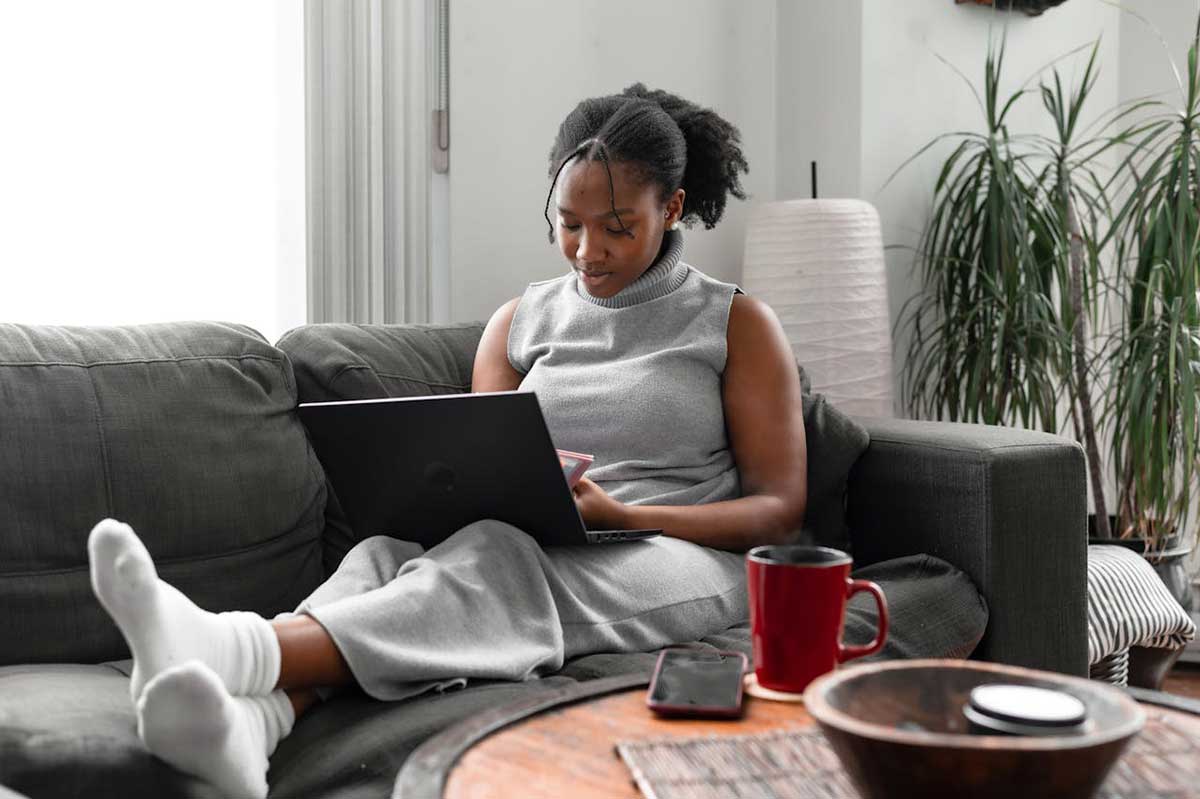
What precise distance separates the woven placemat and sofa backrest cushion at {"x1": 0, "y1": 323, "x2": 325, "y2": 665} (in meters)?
0.95

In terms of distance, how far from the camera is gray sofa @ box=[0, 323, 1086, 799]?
3.94 ft

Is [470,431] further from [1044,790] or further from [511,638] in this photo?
[1044,790]

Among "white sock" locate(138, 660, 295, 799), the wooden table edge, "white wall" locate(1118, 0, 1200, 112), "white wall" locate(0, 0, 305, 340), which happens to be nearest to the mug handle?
the wooden table edge

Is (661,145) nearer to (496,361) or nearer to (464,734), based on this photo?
(496,361)

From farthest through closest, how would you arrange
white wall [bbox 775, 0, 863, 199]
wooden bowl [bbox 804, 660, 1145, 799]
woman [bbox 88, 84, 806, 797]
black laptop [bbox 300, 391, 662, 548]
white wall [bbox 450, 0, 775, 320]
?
white wall [bbox 775, 0, 863, 199] → white wall [bbox 450, 0, 775, 320] → black laptop [bbox 300, 391, 662, 548] → woman [bbox 88, 84, 806, 797] → wooden bowl [bbox 804, 660, 1145, 799]

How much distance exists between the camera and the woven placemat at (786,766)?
0.73 meters

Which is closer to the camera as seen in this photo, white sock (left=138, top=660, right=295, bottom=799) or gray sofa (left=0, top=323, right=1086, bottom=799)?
white sock (left=138, top=660, right=295, bottom=799)

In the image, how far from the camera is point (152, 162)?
2.19 metres

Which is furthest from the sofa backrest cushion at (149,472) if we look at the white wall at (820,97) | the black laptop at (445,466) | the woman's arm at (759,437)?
the white wall at (820,97)

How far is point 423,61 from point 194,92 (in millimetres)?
432

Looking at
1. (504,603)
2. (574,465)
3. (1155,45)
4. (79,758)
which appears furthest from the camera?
(1155,45)

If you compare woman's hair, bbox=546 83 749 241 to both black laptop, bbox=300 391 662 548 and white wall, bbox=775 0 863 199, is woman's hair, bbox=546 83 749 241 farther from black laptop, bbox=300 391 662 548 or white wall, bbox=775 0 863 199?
white wall, bbox=775 0 863 199

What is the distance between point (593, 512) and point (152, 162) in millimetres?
1103

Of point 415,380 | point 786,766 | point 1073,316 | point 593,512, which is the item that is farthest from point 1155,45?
point 786,766
